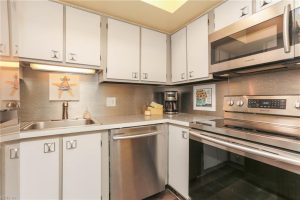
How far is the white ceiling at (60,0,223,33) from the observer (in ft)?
4.72

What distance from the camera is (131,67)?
179cm

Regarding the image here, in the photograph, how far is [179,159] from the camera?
4.85 feet

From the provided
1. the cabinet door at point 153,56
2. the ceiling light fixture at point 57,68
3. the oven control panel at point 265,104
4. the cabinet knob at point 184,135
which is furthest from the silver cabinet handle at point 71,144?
the oven control panel at point 265,104

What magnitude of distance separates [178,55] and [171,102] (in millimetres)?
652

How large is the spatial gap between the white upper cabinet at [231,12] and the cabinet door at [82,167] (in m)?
1.55

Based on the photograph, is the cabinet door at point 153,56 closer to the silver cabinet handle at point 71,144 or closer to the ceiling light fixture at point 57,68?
the ceiling light fixture at point 57,68

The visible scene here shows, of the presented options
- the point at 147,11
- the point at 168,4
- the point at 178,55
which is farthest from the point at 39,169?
the point at 168,4

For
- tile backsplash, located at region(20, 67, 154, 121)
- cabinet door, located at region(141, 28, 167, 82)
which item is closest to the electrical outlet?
tile backsplash, located at region(20, 67, 154, 121)

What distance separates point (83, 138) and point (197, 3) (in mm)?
1640

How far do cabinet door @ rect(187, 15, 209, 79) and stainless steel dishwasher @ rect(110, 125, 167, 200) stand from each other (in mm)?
732

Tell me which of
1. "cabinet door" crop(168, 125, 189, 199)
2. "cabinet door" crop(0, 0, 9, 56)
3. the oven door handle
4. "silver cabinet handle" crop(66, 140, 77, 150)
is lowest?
"cabinet door" crop(168, 125, 189, 199)

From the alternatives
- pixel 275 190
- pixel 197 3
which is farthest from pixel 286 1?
pixel 275 190

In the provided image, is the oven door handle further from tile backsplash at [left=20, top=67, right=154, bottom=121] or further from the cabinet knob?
tile backsplash at [left=20, top=67, right=154, bottom=121]

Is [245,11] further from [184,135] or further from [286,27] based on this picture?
[184,135]
